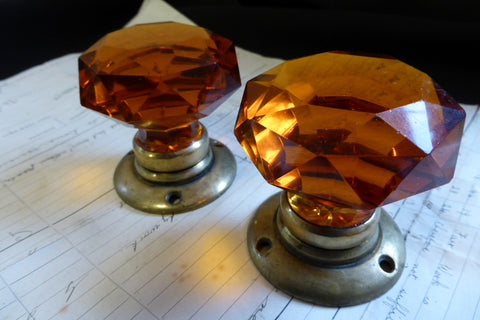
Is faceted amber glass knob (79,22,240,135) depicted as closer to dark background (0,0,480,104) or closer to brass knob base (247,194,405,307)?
brass knob base (247,194,405,307)

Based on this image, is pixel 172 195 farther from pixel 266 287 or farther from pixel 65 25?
pixel 65 25

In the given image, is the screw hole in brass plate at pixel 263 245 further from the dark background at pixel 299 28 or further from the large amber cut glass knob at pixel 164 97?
the dark background at pixel 299 28

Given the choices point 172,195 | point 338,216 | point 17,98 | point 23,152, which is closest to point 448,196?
point 338,216

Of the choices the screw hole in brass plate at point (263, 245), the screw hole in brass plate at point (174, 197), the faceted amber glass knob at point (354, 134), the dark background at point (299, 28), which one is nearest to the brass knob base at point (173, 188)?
the screw hole in brass plate at point (174, 197)

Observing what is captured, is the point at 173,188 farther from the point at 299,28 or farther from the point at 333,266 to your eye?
the point at 299,28

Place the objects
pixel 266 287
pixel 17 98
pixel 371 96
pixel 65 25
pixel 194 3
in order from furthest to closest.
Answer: pixel 194 3
pixel 65 25
pixel 17 98
pixel 266 287
pixel 371 96

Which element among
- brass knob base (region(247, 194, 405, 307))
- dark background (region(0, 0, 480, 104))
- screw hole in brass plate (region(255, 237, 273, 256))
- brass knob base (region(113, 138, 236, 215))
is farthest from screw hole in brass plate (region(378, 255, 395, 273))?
dark background (region(0, 0, 480, 104))
